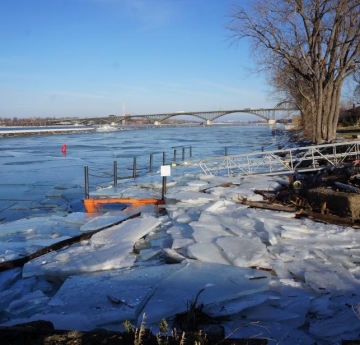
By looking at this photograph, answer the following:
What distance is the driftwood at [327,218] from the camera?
7.88 metres

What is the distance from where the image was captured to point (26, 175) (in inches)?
766

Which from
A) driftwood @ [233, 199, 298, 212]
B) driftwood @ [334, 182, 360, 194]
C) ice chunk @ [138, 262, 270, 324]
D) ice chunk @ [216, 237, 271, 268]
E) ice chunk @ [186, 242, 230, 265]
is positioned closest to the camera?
ice chunk @ [138, 262, 270, 324]

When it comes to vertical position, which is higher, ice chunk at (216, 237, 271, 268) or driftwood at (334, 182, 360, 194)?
driftwood at (334, 182, 360, 194)

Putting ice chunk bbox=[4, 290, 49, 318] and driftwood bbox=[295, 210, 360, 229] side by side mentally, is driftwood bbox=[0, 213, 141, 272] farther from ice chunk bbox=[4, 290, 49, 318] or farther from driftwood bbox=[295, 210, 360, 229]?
driftwood bbox=[295, 210, 360, 229]

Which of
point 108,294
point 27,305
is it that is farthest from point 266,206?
point 27,305

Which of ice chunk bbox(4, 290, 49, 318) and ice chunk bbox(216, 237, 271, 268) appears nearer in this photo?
ice chunk bbox(4, 290, 49, 318)

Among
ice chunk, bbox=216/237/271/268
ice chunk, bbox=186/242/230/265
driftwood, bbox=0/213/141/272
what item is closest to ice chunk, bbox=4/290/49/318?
driftwood, bbox=0/213/141/272

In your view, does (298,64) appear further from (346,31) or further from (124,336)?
(124,336)

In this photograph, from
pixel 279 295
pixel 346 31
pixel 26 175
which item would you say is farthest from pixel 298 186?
pixel 346 31

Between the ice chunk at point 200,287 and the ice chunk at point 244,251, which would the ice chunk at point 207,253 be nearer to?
the ice chunk at point 244,251

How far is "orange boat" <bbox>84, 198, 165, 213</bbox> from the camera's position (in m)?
11.0

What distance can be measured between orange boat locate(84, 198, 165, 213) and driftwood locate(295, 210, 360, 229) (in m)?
3.97

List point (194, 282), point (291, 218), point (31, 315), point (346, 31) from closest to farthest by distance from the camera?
point (31, 315) < point (194, 282) < point (291, 218) < point (346, 31)

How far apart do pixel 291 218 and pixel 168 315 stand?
192 inches
